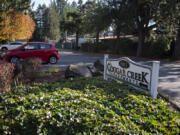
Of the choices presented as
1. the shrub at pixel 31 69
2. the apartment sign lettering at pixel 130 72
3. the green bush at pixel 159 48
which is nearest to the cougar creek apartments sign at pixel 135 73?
the apartment sign lettering at pixel 130 72

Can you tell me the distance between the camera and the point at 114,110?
9.55 ft

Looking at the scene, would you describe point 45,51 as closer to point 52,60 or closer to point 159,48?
point 52,60

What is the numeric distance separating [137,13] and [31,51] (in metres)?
12.8

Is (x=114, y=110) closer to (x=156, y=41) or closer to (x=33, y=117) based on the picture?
(x=33, y=117)

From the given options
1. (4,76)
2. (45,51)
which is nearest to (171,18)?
(45,51)

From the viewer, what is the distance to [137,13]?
62.2 ft

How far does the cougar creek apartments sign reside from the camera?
3.58 m

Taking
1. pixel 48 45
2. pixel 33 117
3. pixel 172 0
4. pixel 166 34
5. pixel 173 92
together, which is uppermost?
pixel 172 0

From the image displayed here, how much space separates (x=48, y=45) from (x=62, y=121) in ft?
35.7

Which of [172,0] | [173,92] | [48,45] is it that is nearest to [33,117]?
[173,92]

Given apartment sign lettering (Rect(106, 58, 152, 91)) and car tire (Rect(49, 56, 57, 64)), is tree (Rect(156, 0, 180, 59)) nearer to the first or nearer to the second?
car tire (Rect(49, 56, 57, 64))

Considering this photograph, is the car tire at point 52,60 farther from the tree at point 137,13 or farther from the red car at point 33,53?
the tree at point 137,13

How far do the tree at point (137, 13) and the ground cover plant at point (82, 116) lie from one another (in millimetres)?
16760

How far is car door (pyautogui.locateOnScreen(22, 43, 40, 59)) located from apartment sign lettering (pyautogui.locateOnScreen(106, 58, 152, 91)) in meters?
8.07
